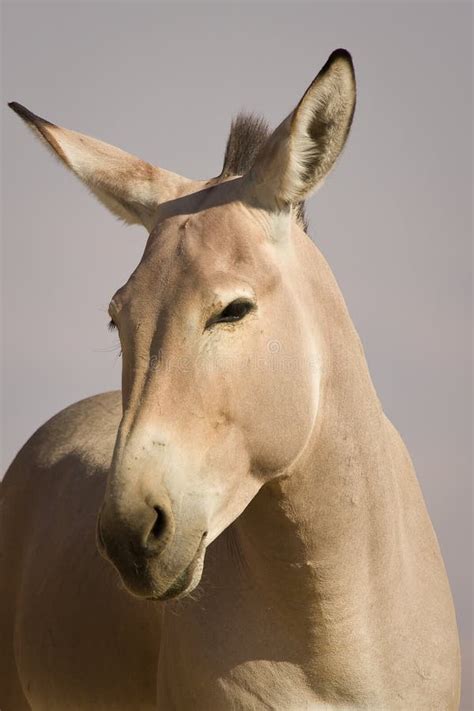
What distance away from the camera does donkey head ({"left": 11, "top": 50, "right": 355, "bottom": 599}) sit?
3.18 m

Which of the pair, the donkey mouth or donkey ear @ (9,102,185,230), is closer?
the donkey mouth

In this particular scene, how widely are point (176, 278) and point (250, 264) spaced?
25 centimetres

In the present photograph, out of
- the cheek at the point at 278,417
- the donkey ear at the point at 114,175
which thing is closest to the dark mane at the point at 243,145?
the donkey ear at the point at 114,175

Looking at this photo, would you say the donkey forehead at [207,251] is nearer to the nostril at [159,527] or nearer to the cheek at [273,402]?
the cheek at [273,402]

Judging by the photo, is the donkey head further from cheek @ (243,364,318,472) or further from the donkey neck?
the donkey neck

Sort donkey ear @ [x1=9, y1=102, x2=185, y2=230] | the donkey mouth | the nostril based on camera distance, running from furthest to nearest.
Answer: donkey ear @ [x1=9, y1=102, x2=185, y2=230] → the donkey mouth → the nostril

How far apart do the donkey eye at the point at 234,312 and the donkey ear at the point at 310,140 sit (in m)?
0.44

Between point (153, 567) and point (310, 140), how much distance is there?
1.40 m

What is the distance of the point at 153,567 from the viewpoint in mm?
3201

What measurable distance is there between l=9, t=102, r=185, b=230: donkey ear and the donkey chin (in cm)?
130

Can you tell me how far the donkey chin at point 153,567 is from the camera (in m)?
3.15

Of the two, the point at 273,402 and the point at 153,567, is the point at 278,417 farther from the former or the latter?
the point at 153,567

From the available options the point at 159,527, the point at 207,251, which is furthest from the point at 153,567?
the point at 207,251

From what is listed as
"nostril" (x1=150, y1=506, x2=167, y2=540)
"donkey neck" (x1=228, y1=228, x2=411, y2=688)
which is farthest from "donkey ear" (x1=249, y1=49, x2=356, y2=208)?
"nostril" (x1=150, y1=506, x2=167, y2=540)
